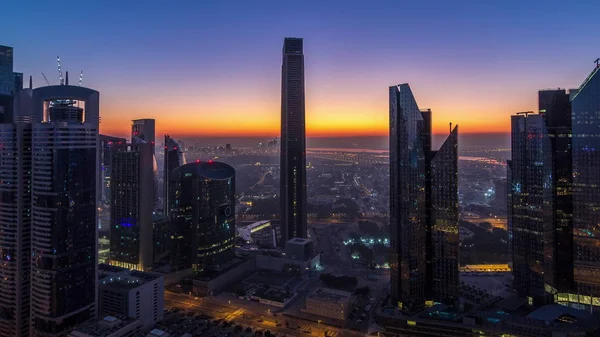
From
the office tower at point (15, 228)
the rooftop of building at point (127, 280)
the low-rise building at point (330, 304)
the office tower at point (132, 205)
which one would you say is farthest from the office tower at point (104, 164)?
the low-rise building at point (330, 304)

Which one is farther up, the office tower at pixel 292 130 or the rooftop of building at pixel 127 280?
the office tower at pixel 292 130

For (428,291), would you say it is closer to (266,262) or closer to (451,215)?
(451,215)

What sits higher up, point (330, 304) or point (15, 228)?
point (15, 228)

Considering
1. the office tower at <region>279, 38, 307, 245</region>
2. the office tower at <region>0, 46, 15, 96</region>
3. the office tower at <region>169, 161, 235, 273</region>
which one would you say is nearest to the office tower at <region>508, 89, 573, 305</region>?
the office tower at <region>279, 38, 307, 245</region>

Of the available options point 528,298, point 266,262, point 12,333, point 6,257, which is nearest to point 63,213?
point 6,257

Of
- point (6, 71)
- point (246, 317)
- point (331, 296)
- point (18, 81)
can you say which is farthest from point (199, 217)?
point (18, 81)

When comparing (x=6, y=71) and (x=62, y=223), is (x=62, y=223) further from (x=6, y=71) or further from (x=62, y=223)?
(x=6, y=71)

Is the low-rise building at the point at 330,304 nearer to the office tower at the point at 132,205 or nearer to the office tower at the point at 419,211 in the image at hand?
the office tower at the point at 419,211
